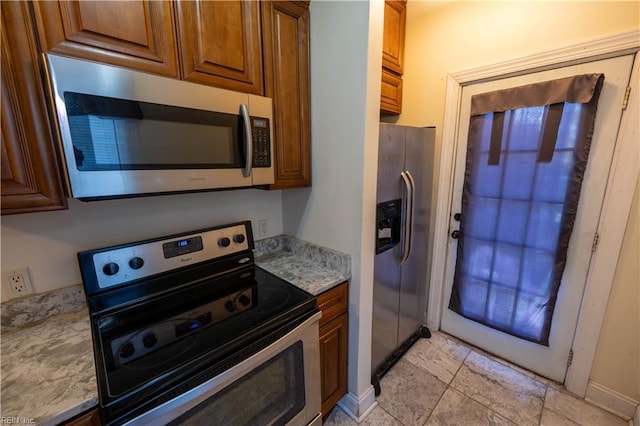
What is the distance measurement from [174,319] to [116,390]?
0.36 metres

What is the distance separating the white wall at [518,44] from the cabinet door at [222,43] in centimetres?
138

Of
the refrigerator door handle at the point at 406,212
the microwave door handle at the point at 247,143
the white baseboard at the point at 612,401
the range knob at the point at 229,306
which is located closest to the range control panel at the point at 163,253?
the range knob at the point at 229,306

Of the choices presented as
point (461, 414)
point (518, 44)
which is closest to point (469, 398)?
point (461, 414)

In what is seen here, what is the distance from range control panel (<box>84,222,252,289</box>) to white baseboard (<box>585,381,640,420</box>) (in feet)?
7.45

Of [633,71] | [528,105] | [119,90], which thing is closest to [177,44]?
[119,90]

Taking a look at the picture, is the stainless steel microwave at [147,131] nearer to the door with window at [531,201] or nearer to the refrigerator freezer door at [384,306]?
the refrigerator freezer door at [384,306]

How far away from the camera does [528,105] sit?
161 cm

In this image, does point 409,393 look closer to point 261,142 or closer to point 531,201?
point 531,201

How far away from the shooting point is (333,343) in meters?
1.43

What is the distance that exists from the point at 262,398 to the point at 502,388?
5.48 feet

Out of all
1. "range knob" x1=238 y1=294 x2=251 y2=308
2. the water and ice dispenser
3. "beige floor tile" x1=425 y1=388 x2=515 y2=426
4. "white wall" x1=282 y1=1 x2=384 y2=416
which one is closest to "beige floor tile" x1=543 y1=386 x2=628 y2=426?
"beige floor tile" x1=425 y1=388 x2=515 y2=426

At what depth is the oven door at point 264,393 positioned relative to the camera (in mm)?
805

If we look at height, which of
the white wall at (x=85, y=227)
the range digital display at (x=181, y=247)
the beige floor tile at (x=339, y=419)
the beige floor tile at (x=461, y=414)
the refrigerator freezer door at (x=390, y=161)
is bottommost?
the beige floor tile at (x=339, y=419)

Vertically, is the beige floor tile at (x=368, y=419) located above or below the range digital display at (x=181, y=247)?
below
